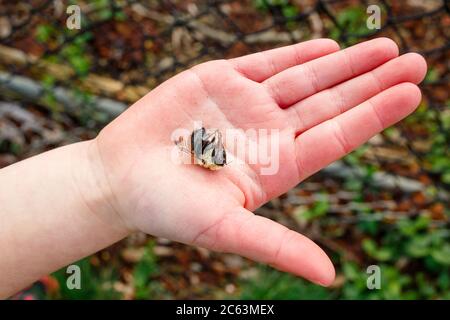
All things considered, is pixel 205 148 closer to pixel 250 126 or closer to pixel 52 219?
pixel 250 126

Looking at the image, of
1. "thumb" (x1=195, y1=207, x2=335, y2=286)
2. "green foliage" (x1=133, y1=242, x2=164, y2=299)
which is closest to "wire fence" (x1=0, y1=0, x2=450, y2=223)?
"green foliage" (x1=133, y1=242, x2=164, y2=299)

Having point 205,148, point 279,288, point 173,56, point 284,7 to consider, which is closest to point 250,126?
point 205,148

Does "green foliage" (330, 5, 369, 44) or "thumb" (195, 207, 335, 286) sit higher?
"green foliage" (330, 5, 369, 44)

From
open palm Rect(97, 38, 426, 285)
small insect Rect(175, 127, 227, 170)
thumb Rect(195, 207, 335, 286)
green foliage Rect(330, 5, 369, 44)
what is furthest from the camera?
green foliage Rect(330, 5, 369, 44)

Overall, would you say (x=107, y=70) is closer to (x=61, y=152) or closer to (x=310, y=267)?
(x=61, y=152)

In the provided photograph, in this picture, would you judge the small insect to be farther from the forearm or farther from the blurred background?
the blurred background

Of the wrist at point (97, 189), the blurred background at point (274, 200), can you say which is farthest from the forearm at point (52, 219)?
the blurred background at point (274, 200)
